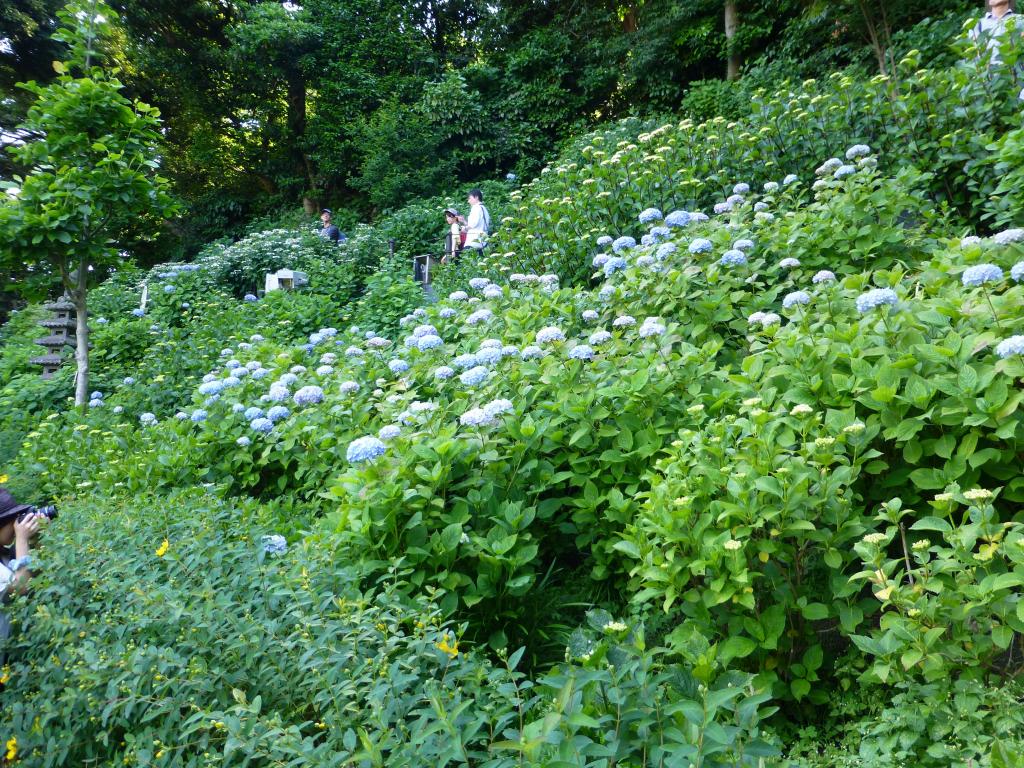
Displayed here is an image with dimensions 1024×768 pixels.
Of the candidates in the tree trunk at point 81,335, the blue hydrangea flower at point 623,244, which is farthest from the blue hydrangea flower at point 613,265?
the tree trunk at point 81,335

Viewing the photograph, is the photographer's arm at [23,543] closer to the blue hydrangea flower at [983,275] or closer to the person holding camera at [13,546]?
the person holding camera at [13,546]

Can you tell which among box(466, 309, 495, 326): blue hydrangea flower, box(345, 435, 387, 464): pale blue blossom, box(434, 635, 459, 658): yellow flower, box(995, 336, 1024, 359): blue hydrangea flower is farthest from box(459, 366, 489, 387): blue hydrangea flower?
box(995, 336, 1024, 359): blue hydrangea flower

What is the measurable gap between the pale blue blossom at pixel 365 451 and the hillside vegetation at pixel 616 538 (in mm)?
14

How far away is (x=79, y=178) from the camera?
6133 mm

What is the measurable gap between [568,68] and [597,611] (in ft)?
56.6

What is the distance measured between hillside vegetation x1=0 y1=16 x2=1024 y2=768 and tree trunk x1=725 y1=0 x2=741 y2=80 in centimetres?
1010

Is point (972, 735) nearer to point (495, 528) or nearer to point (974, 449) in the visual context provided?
point (974, 449)

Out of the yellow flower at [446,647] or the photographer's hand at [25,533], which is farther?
the photographer's hand at [25,533]

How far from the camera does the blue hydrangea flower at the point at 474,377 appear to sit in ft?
10.7

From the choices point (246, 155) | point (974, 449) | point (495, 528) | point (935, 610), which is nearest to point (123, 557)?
point (495, 528)

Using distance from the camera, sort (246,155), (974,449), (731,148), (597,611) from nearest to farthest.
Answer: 1. (974,449)
2. (597,611)
3. (731,148)
4. (246,155)

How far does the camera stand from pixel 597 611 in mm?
2639

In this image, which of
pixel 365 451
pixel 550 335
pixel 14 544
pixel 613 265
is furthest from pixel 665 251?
pixel 14 544

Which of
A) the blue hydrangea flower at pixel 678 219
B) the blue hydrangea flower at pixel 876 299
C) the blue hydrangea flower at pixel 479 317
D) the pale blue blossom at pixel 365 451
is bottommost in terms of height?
the pale blue blossom at pixel 365 451
